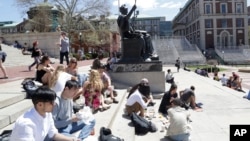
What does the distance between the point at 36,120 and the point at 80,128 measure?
2056mm

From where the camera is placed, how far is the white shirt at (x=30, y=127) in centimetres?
329

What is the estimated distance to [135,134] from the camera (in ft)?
23.4

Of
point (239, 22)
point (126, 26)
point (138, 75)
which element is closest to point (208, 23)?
point (239, 22)

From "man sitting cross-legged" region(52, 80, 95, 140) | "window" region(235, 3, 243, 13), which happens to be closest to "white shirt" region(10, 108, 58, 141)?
"man sitting cross-legged" region(52, 80, 95, 140)

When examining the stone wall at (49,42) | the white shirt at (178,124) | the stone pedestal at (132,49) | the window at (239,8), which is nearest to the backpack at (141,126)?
the white shirt at (178,124)

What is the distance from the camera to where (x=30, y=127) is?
11.0ft

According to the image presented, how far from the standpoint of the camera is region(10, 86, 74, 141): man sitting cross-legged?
3.30 meters

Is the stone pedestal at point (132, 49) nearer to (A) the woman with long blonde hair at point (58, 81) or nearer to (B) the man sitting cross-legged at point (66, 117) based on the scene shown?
(A) the woman with long blonde hair at point (58, 81)

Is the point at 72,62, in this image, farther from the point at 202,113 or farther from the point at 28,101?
the point at 202,113

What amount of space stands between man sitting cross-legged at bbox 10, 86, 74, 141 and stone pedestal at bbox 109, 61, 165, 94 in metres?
10.4

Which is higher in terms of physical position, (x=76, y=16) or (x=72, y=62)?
(x=76, y=16)

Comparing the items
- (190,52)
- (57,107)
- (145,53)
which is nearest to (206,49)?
(190,52)

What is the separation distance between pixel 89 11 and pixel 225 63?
2775 cm

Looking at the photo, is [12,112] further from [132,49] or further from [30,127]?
[132,49]
